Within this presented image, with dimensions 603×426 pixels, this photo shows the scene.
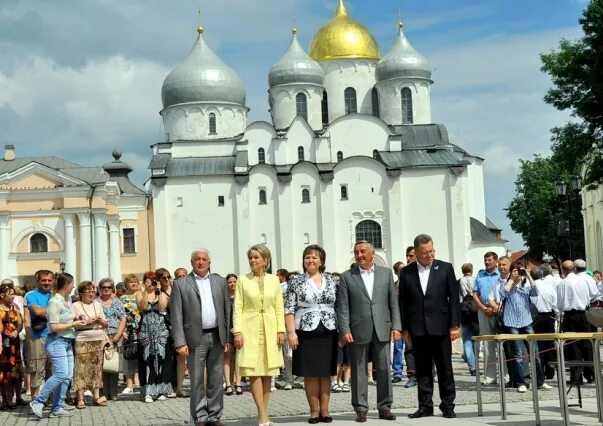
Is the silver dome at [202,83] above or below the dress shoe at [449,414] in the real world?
above

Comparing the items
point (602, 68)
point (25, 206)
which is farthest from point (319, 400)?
point (25, 206)

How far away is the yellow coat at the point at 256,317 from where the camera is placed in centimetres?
1056

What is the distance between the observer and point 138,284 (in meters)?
15.6

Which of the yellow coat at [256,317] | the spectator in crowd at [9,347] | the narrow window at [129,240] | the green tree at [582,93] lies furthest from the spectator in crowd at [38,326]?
the narrow window at [129,240]

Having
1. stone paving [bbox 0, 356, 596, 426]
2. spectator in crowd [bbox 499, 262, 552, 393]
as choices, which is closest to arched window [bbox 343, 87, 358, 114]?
stone paving [bbox 0, 356, 596, 426]

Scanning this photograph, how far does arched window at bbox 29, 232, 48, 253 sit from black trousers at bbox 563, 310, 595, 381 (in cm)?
4778

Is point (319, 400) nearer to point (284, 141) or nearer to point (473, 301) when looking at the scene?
point (473, 301)

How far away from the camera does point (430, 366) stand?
11.4 m

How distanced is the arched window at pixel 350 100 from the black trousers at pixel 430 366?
5999 cm

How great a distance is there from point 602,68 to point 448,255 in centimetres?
3862

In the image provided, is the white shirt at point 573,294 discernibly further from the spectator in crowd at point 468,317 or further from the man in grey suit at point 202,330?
the man in grey suit at point 202,330

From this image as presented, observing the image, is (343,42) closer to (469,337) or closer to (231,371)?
(469,337)

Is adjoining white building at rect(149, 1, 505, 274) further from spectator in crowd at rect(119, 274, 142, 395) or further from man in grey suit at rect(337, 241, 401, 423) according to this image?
man in grey suit at rect(337, 241, 401, 423)

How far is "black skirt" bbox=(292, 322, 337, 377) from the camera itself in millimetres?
10781
